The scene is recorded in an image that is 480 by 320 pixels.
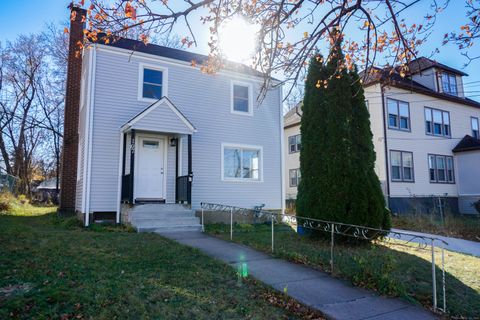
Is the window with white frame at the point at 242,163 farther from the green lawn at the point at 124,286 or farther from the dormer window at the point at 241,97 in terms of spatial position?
the green lawn at the point at 124,286

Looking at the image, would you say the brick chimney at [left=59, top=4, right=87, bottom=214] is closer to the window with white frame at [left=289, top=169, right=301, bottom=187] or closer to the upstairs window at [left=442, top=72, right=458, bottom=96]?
the window with white frame at [left=289, top=169, right=301, bottom=187]

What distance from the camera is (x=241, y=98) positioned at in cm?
1415

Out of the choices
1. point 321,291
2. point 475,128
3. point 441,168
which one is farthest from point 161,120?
point 475,128

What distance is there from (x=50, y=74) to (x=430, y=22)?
30097 mm

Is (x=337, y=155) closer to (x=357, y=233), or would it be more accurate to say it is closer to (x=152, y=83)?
(x=357, y=233)

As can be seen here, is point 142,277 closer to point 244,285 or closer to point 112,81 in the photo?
point 244,285

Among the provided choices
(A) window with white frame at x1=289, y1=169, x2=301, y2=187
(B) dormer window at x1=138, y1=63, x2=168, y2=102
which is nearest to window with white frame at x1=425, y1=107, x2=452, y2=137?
(A) window with white frame at x1=289, y1=169, x2=301, y2=187

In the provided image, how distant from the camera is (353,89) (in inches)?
341

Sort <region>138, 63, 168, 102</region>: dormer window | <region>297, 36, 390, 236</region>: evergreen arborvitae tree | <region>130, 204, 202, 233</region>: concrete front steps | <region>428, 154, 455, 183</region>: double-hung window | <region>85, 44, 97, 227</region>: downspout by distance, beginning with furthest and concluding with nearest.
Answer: <region>428, 154, 455, 183</region>: double-hung window
<region>138, 63, 168, 102</region>: dormer window
<region>85, 44, 97, 227</region>: downspout
<region>130, 204, 202, 233</region>: concrete front steps
<region>297, 36, 390, 236</region>: evergreen arborvitae tree

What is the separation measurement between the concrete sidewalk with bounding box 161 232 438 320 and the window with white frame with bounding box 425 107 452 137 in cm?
1763

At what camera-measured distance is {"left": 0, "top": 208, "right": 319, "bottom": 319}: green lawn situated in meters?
3.82

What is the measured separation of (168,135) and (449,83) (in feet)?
63.4

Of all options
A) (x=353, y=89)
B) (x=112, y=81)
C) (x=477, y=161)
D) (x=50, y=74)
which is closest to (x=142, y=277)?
(x=353, y=89)

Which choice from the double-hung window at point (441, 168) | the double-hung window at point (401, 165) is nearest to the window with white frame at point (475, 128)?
the double-hung window at point (441, 168)
